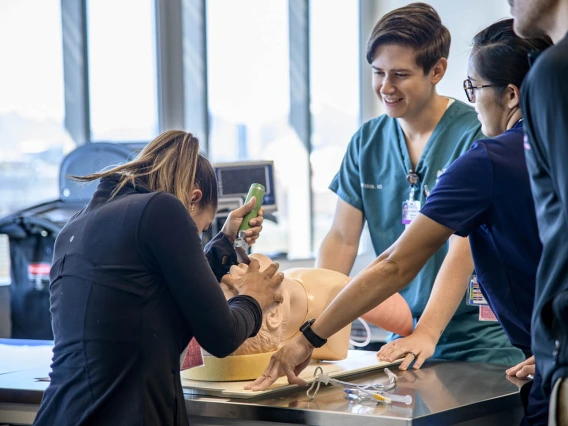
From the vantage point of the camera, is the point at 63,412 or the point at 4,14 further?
the point at 4,14

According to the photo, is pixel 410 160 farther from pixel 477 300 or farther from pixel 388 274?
pixel 388 274

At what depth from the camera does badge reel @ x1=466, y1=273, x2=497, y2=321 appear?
2.16 metres

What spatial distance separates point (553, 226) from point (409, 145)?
1.36m

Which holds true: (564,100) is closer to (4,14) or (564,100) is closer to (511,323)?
(511,323)

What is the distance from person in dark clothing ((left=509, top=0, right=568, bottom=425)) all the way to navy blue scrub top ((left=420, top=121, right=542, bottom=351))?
36 cm

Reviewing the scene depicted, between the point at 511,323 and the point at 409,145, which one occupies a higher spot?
the point at 409,145

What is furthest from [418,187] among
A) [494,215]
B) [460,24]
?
[460,24]

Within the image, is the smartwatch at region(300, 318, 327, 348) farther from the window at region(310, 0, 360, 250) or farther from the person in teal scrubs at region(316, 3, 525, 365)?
the window at region(310, 0, 360, 250)

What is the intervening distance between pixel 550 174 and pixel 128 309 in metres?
0.77

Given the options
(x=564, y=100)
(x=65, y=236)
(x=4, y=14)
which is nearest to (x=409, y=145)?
(x=65, y=236)

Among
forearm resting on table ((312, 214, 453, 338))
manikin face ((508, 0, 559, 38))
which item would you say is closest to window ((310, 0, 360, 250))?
forearm resting on table ((312, 214, 453, 338))

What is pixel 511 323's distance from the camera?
165cm

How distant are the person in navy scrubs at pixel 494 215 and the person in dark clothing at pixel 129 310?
0.30 meters

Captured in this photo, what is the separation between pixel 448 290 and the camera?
7.00ft
